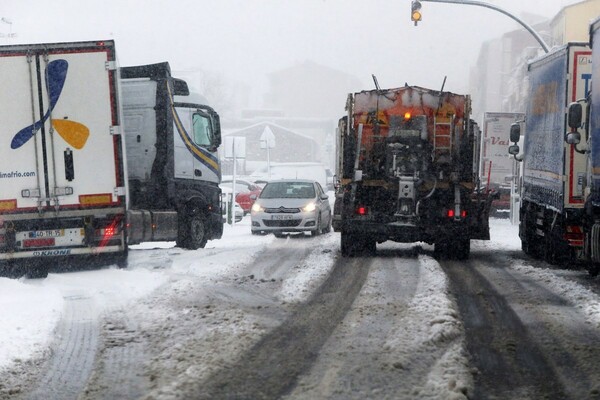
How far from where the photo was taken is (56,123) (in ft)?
43.2

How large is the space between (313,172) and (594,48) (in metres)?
57.3

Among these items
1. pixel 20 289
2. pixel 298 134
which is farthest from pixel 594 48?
pixel 298 134

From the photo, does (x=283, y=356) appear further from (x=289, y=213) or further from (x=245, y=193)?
(x=245, y=193)

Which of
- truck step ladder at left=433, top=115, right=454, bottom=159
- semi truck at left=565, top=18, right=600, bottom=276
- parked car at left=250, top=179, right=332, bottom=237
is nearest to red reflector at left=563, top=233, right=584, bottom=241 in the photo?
semi truck at left=565, top=18, right=600, bottom=276

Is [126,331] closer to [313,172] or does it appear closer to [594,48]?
[594,48]

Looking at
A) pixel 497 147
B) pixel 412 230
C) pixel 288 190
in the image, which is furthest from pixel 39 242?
pixel 497 147

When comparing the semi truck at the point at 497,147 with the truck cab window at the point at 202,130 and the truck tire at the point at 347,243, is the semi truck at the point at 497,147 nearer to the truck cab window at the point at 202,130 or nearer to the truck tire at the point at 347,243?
the truck cab window at the point at 202,130

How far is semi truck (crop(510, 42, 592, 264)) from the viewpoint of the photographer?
14.1 meters

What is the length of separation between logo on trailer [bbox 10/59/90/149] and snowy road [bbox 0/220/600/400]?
2.03 m

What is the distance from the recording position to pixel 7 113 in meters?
13.0

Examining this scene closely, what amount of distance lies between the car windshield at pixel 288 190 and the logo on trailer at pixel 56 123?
1088cm

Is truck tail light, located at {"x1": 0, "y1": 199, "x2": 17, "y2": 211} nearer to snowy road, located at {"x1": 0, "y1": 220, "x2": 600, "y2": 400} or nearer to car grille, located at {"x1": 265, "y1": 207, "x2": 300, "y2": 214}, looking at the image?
snowy road, located at {"x1": 0, "y1": 220, "x2": 600, "y2": 400}

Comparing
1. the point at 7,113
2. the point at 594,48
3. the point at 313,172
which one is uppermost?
the point at 594,48

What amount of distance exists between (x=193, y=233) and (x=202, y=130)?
7.11 feet
